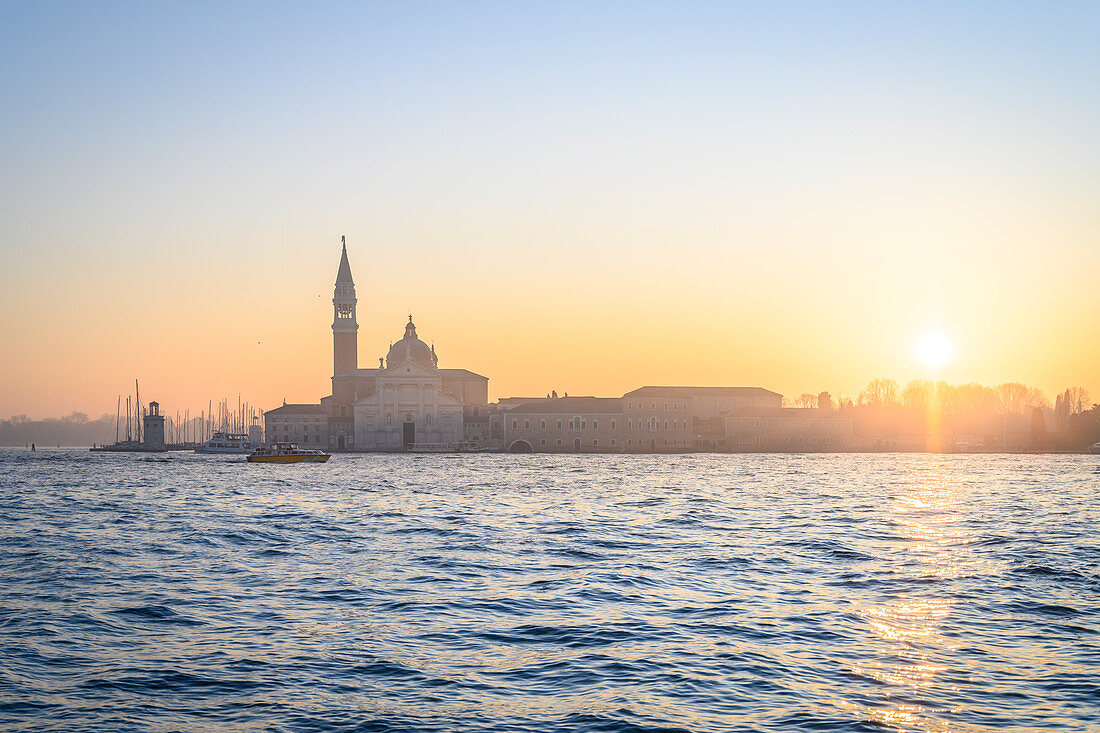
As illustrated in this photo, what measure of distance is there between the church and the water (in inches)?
2863

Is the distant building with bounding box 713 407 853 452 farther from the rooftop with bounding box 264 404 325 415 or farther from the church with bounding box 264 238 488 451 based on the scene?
the rooftop with bounding box 264 404 325 415

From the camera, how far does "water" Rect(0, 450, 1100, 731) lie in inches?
344

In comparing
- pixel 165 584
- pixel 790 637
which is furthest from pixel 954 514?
pixel 165 584

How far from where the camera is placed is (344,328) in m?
110

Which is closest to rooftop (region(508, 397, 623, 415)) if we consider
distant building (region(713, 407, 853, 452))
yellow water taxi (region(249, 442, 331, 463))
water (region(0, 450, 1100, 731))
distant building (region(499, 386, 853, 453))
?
distant building (region(499, 386, 853, 453))

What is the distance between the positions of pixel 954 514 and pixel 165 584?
2078cm

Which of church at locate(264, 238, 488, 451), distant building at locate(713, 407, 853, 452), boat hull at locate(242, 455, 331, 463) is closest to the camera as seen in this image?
boat hull at locate(242, 455, 331, 463)

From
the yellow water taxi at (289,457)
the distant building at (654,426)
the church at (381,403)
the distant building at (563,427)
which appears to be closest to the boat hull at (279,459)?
the yellow water taxi at (289,457)

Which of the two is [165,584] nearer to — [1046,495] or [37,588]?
[37,588]

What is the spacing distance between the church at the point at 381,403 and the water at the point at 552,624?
72.7m

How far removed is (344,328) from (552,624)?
10007 cm

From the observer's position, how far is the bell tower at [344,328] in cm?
10988

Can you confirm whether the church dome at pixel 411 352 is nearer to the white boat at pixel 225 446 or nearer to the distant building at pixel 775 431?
the white boat at pixel 225 446

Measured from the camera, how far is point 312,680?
9750 millimetres
